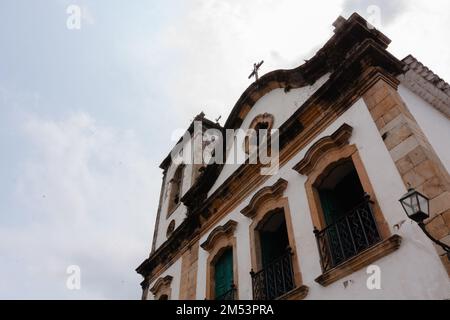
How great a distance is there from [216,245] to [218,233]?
0.96 ft

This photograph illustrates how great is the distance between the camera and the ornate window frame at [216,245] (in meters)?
8.57

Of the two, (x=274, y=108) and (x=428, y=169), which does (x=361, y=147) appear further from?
(x=274, y=108)

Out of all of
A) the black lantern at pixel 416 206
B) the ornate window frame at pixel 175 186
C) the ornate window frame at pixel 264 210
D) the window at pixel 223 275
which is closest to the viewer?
the black lantern at pixel 416 206

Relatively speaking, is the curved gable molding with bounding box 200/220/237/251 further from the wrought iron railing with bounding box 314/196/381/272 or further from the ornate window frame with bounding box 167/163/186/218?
the ornate window frame with bounding box 167/163/186/218

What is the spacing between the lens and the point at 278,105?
9383 millimetres

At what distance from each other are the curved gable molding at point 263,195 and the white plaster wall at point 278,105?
1776 mm

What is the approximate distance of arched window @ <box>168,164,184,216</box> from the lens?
46.2ft

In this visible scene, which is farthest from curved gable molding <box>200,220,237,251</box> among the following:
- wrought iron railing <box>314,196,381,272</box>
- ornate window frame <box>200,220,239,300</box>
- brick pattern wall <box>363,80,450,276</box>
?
brick pattern wall <box>363,80,450,276</box>

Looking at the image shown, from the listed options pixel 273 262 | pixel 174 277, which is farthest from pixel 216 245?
pixel 273 262

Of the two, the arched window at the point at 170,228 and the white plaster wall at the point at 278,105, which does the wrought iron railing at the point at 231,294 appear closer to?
the white plaster wall at the point at 278,105

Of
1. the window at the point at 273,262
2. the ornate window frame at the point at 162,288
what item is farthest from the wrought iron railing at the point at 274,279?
the ornate window frame at the point at 162,288

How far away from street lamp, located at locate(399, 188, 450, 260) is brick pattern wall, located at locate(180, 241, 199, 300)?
20.6ft

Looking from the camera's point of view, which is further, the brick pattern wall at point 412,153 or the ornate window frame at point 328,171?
the ornate window frame at point 328,171
